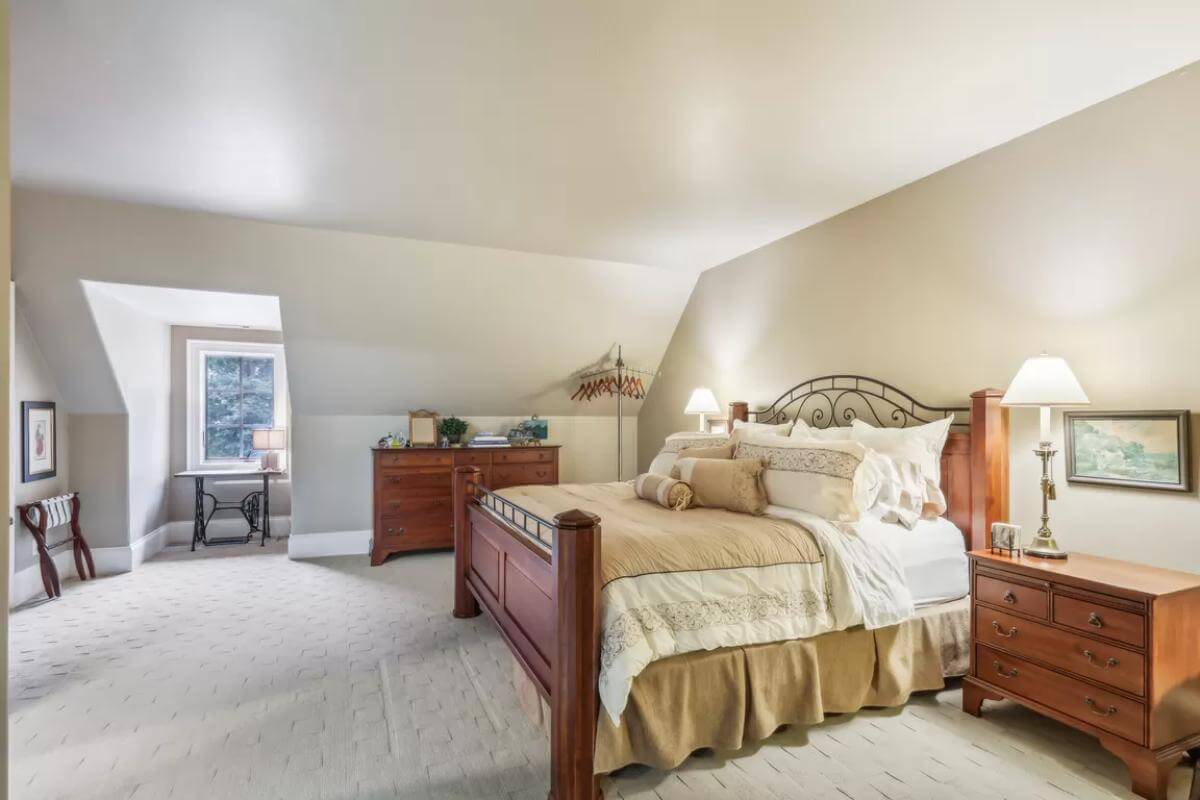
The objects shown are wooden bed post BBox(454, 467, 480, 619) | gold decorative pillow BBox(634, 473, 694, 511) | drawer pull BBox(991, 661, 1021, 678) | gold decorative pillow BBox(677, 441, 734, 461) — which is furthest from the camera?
wooden bed post BBox(454, 467, 480, 619)

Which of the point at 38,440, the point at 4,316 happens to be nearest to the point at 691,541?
the point at 4,316

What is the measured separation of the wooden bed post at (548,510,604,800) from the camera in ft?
6.41

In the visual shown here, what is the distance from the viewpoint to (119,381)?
471cm

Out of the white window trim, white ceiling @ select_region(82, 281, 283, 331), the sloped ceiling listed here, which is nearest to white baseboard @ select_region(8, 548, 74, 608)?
the sloped ceiling

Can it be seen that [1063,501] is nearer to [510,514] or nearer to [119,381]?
[510,514]

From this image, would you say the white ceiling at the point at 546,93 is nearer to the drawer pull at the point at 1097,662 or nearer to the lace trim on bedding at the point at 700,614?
the lace trim on bedding at the point at 700,614

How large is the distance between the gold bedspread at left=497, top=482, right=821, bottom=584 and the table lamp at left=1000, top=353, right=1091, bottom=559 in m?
0.95

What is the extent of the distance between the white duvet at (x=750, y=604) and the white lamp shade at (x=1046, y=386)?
853 millimetres

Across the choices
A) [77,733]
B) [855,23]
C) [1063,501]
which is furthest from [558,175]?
[77,733]

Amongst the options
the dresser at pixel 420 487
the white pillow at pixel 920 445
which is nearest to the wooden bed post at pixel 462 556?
the dresser at pixel 420 487

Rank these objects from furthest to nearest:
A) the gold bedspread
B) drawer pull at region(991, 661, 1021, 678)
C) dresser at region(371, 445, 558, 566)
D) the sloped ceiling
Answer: dresser at region(371, 445, 558, 566), the sloped ceiling, drawer pull at region(991, 661, 1021, 678), the gold bedspread

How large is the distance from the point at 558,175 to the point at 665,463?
175 centimetres

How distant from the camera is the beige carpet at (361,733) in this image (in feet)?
6.93

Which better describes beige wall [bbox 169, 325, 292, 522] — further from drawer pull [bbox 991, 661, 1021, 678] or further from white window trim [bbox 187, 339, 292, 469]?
drawer pull [bbox 991, 661, 1021, 678]
